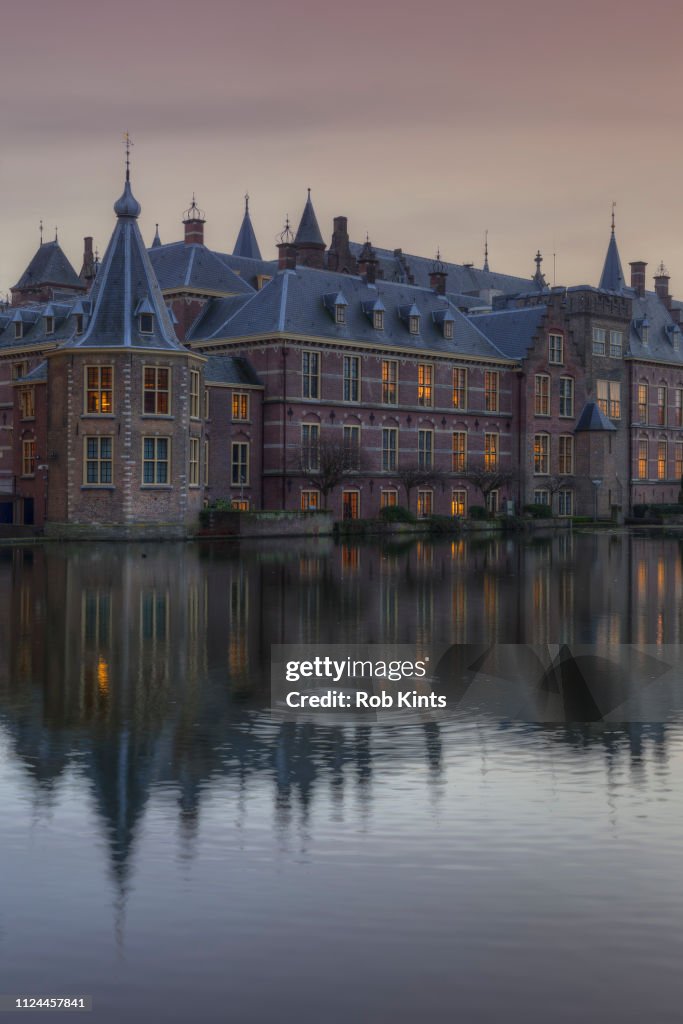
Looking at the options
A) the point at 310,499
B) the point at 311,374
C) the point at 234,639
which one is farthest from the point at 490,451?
the point at 234,639

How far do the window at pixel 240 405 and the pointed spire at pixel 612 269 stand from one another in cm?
4346

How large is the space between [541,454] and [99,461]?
35825 millimetres

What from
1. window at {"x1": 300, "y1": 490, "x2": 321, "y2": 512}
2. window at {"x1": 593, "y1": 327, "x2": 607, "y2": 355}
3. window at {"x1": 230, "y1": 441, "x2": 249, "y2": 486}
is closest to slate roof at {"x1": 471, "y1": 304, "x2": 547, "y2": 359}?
window at {"x1": 593, "y1": 327, "x2": 607, "y2": 355}

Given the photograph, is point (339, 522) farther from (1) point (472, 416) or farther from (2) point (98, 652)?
(2) point (98, 652)

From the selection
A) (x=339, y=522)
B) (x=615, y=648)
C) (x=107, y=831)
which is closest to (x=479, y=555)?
(x=339, y=522)

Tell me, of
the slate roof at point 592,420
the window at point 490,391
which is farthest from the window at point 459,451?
the slate roof at point 592,420

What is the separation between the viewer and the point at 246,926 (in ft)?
25.0

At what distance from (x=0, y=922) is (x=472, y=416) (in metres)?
72.7

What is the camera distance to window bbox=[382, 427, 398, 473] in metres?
74.1

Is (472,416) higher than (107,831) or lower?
higher

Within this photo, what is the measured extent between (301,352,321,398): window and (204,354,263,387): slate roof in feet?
8.14

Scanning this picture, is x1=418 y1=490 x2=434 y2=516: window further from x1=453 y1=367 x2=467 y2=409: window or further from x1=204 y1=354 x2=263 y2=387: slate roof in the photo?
x1=204 y1=354 x2=263 y2=387: slate roof

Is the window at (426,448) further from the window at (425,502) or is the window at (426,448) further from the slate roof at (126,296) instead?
the slate roof at (126,296)

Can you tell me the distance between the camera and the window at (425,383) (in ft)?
249
